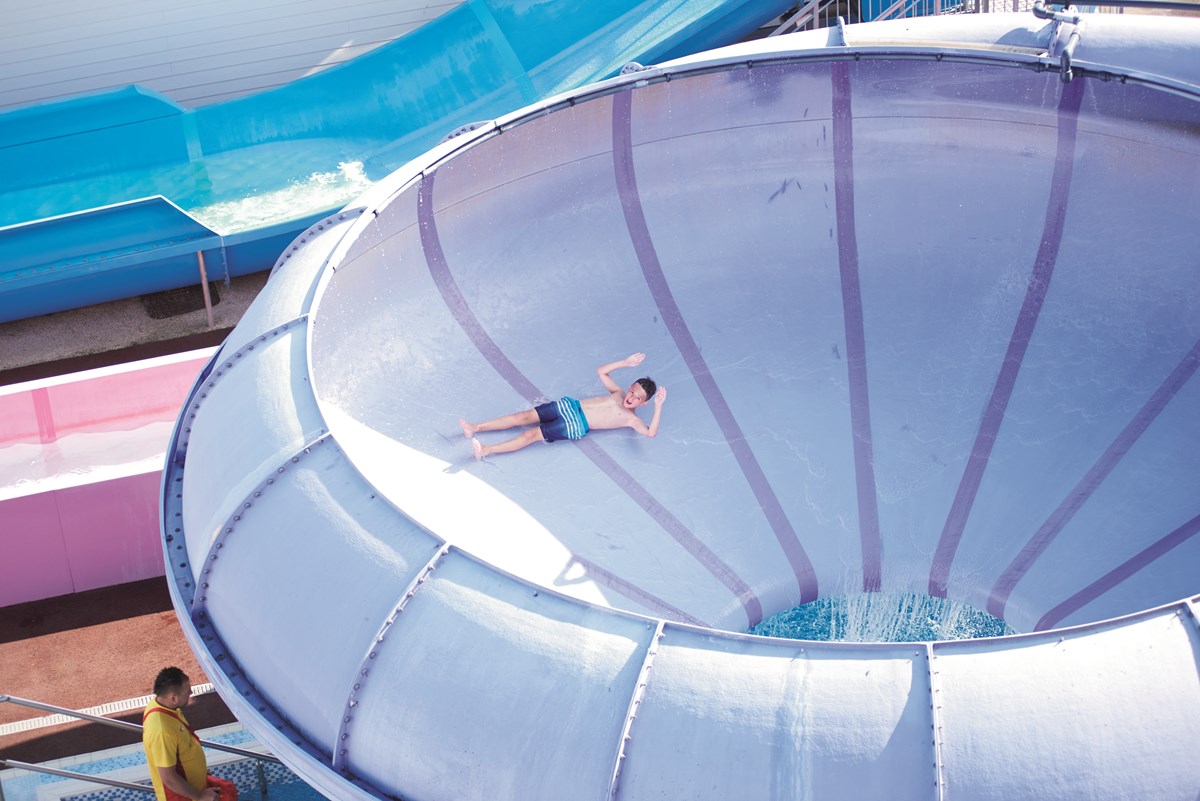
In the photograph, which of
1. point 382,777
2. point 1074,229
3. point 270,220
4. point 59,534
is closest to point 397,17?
point 270,220

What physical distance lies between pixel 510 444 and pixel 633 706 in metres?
2.70

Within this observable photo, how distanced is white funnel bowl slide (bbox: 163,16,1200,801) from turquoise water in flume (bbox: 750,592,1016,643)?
0.41 feet

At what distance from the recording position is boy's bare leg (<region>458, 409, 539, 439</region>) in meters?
7.30

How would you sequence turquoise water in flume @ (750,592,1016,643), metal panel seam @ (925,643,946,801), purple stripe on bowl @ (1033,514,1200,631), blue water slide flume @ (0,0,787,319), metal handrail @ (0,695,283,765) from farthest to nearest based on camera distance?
blue water slide flume @ (0,0,787,319), turquoise water in flume @ (750,592,1016,643), metal handrail @ (0,695,283,765), purple stripe on bowl @ (1033,514,1200,631), metal panel seam @ (925,643,946,801)

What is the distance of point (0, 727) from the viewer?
7805 millimetres

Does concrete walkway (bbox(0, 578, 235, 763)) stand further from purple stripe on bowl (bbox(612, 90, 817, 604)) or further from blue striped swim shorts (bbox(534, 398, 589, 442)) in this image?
purple stripe on bowl (bbox(612, 90, 817, 604))

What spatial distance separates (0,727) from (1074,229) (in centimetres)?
706

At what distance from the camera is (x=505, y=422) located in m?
7.32

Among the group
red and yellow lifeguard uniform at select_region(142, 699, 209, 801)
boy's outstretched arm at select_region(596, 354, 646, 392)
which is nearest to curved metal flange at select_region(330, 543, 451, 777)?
red and yellow lifeguard uniform at select_region(142, 699, 209, 801)

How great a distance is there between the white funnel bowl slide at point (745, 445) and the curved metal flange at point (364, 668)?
0.06ft

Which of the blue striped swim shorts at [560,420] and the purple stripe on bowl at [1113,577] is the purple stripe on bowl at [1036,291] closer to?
the purple stripe on bowl at [1113,577]

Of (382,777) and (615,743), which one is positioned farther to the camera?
(382,777)

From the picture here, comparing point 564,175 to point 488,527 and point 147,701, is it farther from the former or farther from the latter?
point 147,701

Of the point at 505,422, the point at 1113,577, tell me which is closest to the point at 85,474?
the point at 505,422
